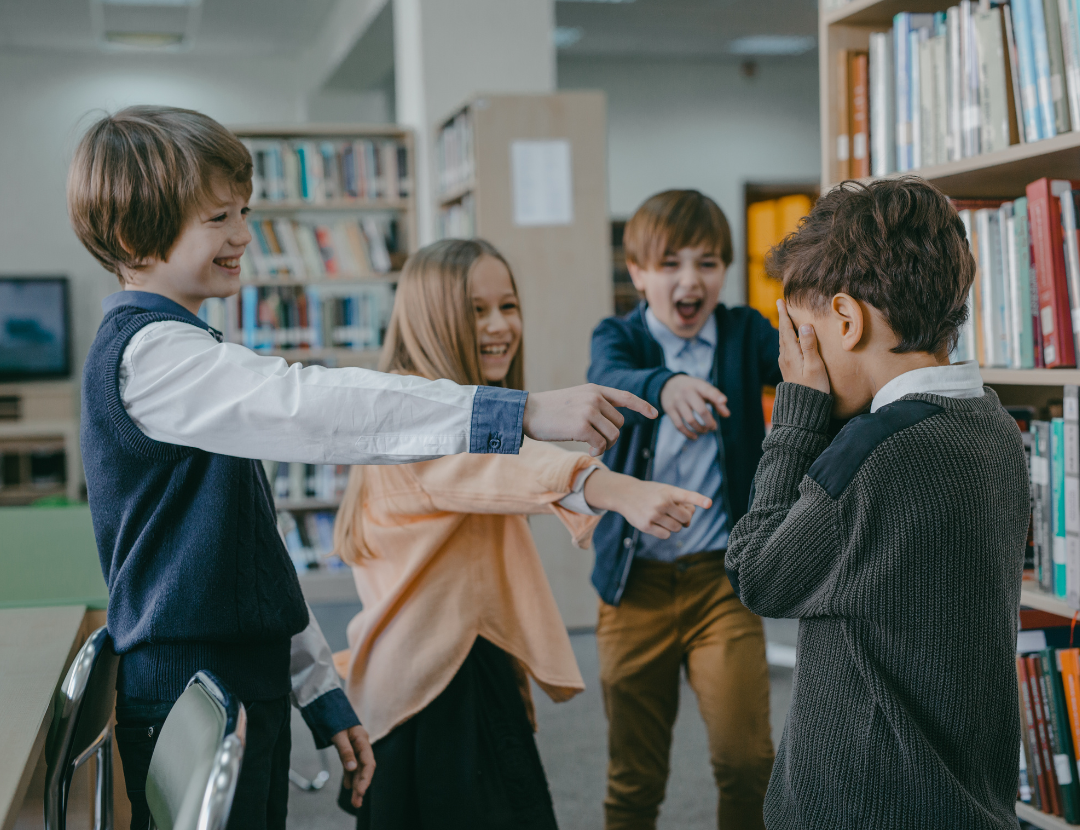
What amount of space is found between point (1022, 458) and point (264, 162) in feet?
13.7

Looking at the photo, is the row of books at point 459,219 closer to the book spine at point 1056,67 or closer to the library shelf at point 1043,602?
the book spine at point 1056,67

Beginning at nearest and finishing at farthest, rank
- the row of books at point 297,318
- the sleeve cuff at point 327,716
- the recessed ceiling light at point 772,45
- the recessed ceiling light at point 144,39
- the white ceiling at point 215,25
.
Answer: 1. the sleeve cuff at point 327,716
2. the row of books at point 297,318
3. the white ceiling at point 215,25
4. the recessed ceiling light at point 144,39
5. the recessed ceiling light at point 772,45

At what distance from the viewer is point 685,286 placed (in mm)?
1751

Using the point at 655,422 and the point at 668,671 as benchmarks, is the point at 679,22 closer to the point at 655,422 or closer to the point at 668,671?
the point at 655,422

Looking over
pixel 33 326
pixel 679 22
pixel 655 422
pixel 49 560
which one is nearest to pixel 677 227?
pixel 655 422

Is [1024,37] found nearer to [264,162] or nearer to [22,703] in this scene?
[22,703]

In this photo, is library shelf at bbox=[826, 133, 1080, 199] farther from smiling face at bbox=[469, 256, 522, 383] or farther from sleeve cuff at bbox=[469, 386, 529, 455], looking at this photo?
sleeve cuff at bbox=[469, 386, 529, 455]

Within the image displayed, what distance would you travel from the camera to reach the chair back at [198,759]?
2.57 ft

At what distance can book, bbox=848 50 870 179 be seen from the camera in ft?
5.98

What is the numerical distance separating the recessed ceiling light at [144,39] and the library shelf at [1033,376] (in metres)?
7.06

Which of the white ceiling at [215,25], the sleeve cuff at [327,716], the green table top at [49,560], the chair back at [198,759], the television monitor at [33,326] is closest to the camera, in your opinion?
the chair back at [198,759]

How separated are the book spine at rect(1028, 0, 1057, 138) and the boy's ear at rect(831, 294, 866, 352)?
0.73m

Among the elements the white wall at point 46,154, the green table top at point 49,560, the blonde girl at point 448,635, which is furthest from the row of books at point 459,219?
the white wall at point 46,154

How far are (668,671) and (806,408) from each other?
33.4 inches
